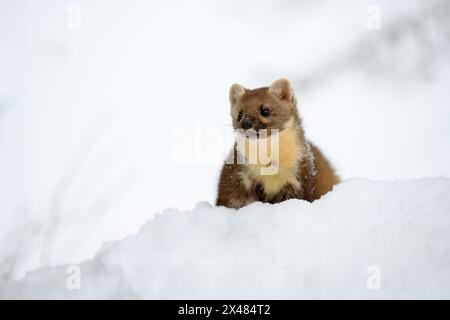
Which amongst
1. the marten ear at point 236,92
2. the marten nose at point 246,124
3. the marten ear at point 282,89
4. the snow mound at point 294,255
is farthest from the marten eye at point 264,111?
the snow mound at point 294,255

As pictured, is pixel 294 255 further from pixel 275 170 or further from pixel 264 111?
pixel 264 111

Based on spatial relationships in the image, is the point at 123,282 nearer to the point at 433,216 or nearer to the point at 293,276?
the point at 293,276

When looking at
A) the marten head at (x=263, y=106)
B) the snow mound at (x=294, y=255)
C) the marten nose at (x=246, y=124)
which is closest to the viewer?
the snow mound at (x=294, y=255)

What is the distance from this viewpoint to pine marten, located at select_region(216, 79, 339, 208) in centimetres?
559

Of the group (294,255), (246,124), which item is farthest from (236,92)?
(294,255)

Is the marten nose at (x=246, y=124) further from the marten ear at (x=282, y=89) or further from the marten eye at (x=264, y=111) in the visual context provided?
the marten ear at (x=282, y=89)

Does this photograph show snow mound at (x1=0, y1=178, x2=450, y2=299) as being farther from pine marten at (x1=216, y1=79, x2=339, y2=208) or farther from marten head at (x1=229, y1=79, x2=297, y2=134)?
marten head at (x1=229, y1=79, x2=297, y2=134)

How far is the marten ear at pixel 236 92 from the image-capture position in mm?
6367

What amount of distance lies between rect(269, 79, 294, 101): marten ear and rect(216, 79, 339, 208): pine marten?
58 millimetres

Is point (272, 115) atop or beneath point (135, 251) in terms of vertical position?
atop

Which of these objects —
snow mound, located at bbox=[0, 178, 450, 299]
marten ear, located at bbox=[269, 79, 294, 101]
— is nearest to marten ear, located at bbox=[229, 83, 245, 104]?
marten ear, located at bbox=[269, 79, 294, 101]
